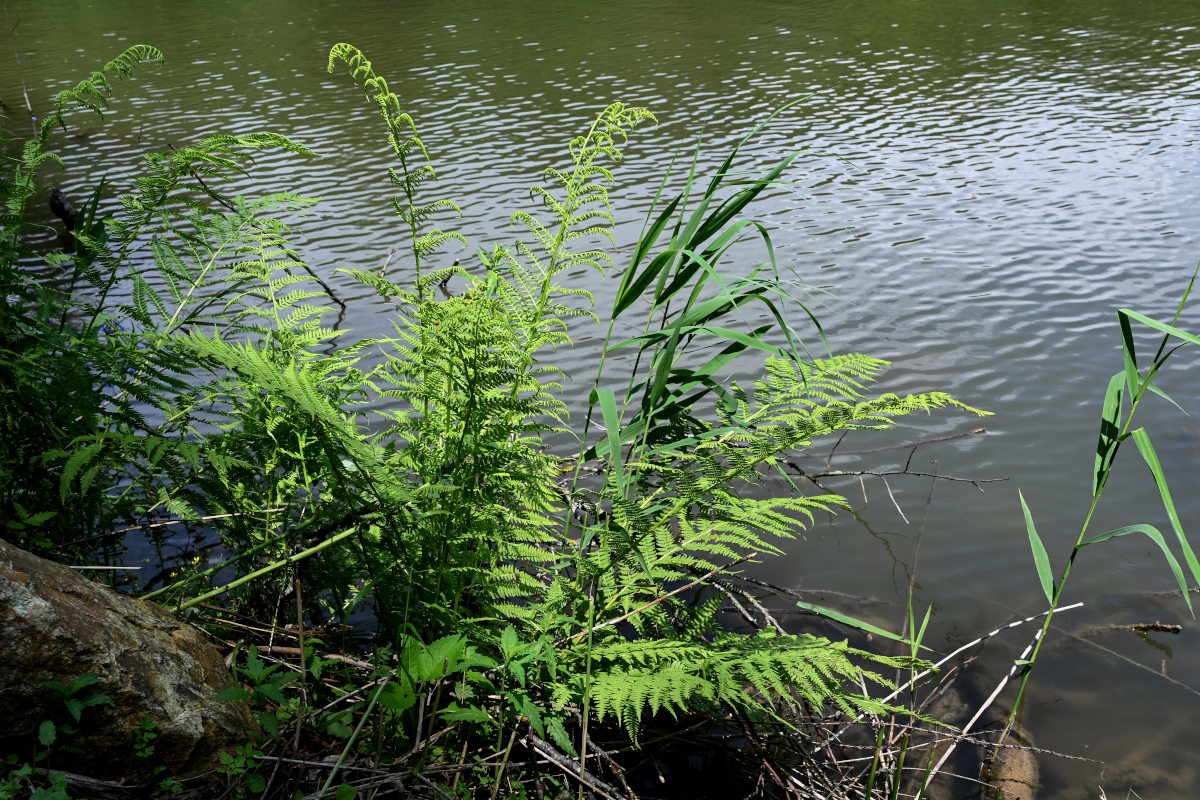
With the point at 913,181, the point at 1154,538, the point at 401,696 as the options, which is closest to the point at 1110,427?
the point at 1154,538

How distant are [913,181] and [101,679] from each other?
1041 centimetres

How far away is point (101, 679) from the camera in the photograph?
2.09 meters

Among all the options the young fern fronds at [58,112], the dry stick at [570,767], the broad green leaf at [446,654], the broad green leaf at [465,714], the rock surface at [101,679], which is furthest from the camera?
the young fern fronds at [58,112]

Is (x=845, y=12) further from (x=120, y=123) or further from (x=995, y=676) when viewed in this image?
(x=995, y=676)

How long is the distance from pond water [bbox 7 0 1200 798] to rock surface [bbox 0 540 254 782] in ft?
10.3

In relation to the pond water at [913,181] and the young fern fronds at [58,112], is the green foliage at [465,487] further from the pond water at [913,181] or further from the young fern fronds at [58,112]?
the pond water at [913,181]

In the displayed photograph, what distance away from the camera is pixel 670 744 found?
3176mm

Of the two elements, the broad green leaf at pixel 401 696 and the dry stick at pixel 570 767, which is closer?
the broad green leaf at pixel 401 696

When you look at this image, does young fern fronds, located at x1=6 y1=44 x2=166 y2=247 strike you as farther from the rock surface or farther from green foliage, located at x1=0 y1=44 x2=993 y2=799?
the rock surface

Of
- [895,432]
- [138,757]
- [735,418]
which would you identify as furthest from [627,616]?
[895,432]

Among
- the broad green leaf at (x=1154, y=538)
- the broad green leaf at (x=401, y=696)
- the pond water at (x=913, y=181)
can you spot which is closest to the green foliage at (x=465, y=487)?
the broad green leaf at (x=401, y=696)

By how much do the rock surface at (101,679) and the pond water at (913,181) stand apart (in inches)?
123

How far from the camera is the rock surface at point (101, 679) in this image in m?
2.00

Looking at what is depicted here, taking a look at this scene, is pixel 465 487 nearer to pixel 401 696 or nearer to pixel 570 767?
pixel 401 696
